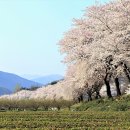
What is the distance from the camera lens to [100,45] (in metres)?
46.3

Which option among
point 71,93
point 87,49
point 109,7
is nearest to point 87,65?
point 87,49

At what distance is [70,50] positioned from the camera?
56.2 meters

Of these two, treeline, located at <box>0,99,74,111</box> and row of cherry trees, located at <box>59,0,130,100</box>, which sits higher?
row of cherry trees, located at <box>59,0,130,100</box>

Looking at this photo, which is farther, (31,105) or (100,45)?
(31,105)

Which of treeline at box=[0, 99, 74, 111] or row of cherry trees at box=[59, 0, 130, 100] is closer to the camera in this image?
row of cherry trees at box=[59, 0, 130, 100]

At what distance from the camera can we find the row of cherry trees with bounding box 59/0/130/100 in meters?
43.9

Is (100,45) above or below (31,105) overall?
above

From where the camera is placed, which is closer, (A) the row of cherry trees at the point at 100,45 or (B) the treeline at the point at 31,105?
(A) the row of cherry trees at the point at 100,45

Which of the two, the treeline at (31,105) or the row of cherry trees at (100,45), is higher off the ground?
the row of cherry trees at (100,45)

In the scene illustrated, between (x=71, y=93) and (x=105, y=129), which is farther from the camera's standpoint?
(x=71, y=93)

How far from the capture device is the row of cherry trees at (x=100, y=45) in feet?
144

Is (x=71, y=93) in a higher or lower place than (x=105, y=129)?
higher

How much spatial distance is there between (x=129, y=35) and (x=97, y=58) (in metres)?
6.01

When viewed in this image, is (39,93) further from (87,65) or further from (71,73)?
(87,65)
